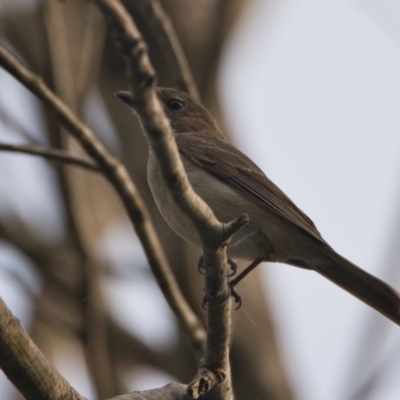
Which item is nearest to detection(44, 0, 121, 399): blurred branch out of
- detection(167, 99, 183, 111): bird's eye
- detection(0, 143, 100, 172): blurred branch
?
detection(167, 99, 183, 111): bird's eye

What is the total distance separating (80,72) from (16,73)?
2.30m

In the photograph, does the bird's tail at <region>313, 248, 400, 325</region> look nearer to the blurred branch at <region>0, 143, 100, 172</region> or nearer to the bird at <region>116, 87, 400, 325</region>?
the bird at <region>116, 87, 400, 325</region>

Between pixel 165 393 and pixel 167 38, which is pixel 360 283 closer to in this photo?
pixel 165 393

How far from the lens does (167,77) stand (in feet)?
26.1

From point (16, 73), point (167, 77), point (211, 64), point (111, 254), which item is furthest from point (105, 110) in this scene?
point (16, 73)

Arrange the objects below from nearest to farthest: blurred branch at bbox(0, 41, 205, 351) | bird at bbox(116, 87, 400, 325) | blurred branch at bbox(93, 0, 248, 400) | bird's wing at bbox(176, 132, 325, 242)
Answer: blurred branch at bbox(93, 0, 248, 400), blurred branch at bbox(0, 41, 205, 351), bird at bbox(116, 87, 400, 325), bird's wing at bbox(176, 132, 325, 242)

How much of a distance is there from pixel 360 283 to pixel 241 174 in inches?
50.1

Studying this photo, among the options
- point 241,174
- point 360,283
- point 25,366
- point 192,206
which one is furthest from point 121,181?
point 25,366

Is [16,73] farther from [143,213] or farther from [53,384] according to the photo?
[53,384]

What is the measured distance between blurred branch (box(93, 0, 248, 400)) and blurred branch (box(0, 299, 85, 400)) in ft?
2.80

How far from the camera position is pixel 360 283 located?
5242 mm

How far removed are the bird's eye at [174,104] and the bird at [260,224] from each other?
0.90 meters

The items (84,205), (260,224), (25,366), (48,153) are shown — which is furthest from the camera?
(84,205)

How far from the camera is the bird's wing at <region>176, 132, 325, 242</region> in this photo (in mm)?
5395
